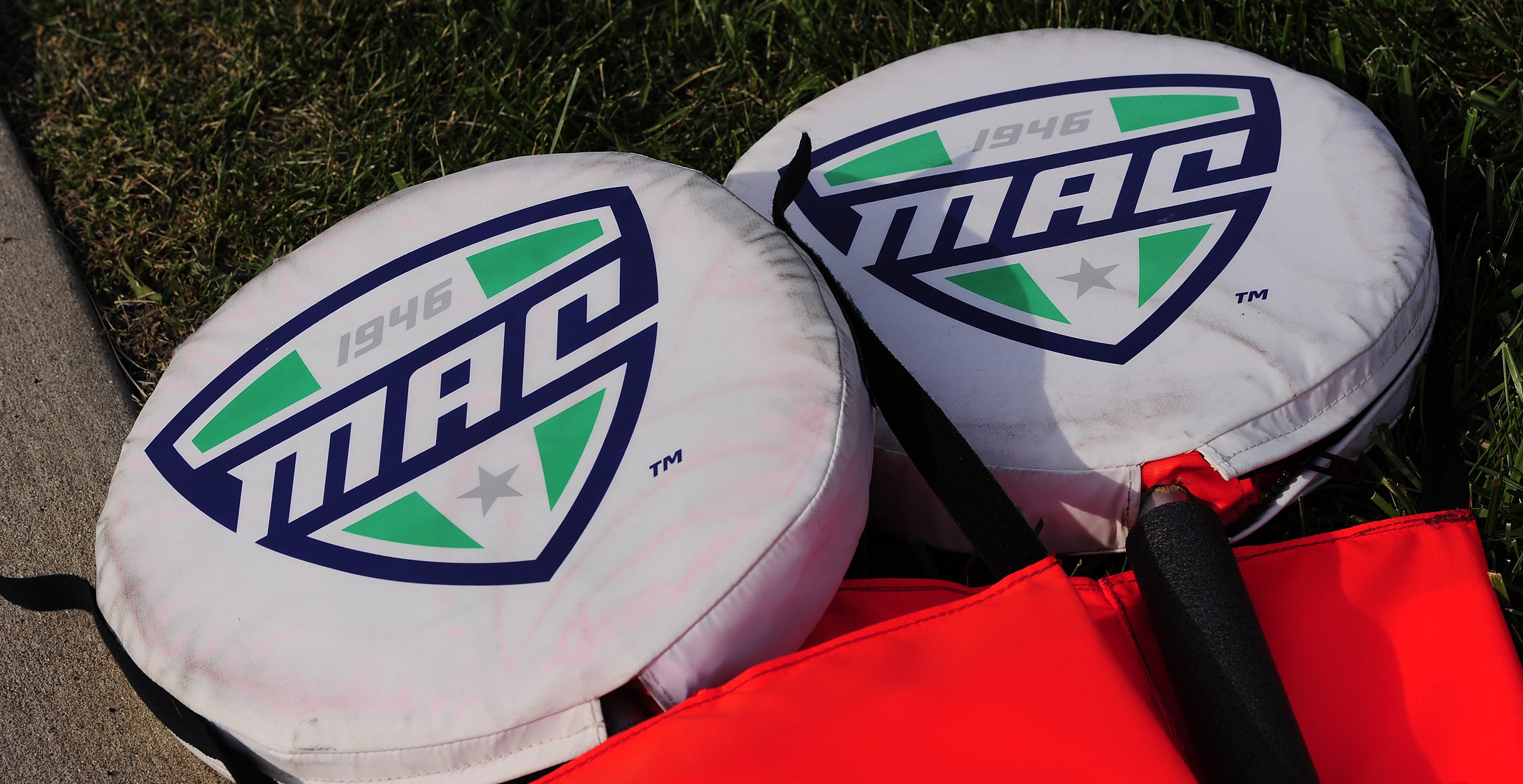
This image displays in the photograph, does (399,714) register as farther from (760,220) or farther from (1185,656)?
(1185,656)

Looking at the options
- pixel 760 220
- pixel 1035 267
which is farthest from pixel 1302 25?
pixel 760 220

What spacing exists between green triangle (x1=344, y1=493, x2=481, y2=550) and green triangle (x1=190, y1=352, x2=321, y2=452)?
0.25 metres

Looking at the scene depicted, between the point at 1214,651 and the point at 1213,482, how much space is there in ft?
0.98

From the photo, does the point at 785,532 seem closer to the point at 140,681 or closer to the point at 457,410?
the point at 457,410

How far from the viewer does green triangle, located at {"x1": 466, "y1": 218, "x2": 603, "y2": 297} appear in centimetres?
154

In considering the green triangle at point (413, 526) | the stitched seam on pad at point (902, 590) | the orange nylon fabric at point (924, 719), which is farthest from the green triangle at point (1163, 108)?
the green triangle at point (413, 526)

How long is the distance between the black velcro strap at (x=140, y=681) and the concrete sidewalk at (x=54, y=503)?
0.59ft

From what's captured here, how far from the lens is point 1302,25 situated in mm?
2244

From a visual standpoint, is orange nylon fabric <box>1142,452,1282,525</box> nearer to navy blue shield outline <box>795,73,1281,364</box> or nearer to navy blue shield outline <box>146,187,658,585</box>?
navy blue shield outline <box>795,73,1281,364</box>

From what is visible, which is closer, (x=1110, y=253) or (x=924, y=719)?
(x=924, y=719)

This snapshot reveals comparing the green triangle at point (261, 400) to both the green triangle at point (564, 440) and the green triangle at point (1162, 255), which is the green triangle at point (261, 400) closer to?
the green triangle at point (564, 440)

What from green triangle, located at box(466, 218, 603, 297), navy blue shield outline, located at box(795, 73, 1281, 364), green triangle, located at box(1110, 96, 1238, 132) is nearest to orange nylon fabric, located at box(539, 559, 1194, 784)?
navy blue shield outline, located at box(795, 73, 1281, 364)

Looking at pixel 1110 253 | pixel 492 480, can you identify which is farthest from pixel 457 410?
pixel 1110 253

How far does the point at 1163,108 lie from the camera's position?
1.78 m
